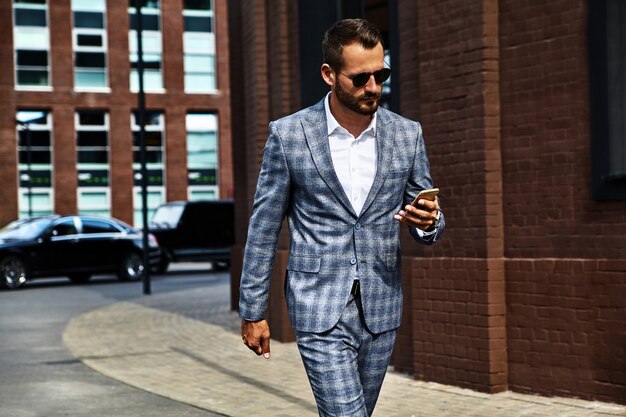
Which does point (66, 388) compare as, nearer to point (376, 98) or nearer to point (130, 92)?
point (376, 98)

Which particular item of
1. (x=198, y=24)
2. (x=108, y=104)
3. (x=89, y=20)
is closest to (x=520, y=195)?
(x=108, y=104)

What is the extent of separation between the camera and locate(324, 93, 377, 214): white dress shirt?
13.0ft

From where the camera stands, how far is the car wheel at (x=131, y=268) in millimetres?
24766

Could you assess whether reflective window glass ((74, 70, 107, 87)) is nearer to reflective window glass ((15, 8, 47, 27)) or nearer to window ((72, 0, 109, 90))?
window ((72, 0, 109, 90))

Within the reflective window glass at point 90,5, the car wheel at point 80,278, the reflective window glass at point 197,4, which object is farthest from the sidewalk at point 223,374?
the reflective window glass at point 197,4

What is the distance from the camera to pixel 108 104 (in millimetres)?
50781

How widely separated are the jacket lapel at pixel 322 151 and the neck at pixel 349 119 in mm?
55

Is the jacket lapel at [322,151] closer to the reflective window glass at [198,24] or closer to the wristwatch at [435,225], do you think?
the wristwatch at [435,225]

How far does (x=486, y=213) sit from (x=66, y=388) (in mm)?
3662

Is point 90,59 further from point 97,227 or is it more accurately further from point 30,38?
point 97,227

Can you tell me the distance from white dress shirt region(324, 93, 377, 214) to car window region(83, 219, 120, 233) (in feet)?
68.0

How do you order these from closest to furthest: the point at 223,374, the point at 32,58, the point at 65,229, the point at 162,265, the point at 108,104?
the point at 223,374
the point at 65,229
the point at 162,265
the point at 32,58
the point at 108,104

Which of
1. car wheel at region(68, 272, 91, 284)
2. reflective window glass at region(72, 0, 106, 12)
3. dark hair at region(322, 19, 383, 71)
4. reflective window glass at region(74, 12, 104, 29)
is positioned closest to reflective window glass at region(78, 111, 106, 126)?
reflective window glass at region(74, 12, 104, 29)

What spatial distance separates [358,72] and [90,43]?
48929mm
